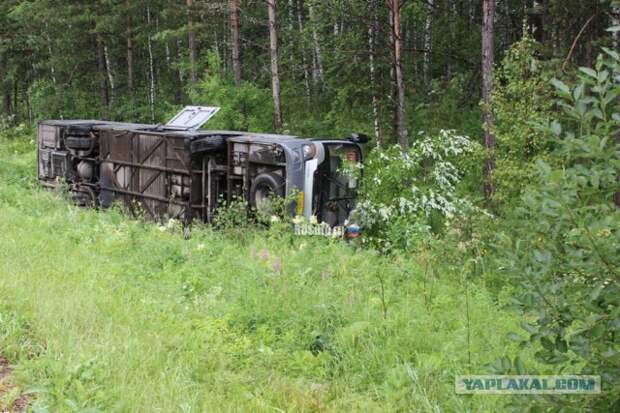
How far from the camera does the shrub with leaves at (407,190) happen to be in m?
11.1

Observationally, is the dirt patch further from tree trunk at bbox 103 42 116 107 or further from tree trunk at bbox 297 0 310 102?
tree trunk at bbox 103 42 116 107

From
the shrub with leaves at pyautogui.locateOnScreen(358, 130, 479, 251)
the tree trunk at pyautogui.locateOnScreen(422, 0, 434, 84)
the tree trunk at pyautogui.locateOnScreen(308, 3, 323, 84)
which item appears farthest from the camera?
the tree trunk at pyautogui.locateOnScreen(308, 3, 323, 84)

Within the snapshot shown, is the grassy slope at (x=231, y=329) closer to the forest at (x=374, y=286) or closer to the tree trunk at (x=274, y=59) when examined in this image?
the forest at (x=374, y=286)

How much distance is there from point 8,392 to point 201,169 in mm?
8044

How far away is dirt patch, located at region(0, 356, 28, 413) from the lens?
152 inches

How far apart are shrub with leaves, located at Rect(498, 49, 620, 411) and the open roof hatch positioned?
1110 cm

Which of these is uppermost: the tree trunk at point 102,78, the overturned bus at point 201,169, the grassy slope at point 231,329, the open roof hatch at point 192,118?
the tree trunk at point 102,78

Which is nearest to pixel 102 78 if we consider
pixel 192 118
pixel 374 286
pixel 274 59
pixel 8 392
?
pixel 274 59

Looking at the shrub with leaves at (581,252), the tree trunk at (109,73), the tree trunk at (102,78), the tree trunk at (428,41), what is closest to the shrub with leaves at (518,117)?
the shrub with leaves at (581,252)

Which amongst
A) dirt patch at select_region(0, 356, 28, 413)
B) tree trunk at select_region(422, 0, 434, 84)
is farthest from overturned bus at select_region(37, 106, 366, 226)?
tree trunk at select_region(422, 0, 434, 84)

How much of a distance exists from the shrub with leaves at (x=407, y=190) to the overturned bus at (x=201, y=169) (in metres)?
0.49

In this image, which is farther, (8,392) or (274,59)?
(274,59)

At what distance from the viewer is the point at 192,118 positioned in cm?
1390

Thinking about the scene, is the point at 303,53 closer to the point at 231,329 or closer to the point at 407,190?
the point at 407,190
